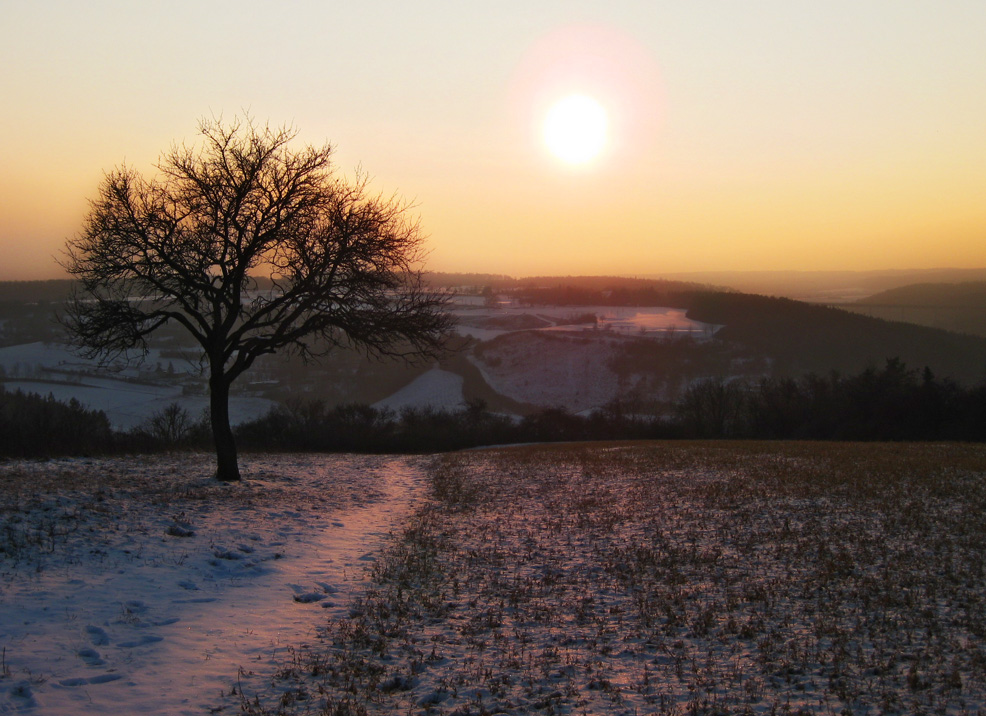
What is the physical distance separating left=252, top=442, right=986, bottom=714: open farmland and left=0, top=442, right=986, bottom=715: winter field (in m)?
0.04

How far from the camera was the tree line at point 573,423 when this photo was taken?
127 ft

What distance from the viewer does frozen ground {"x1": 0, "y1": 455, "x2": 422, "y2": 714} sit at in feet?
19.7

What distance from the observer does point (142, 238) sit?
15.9 meters

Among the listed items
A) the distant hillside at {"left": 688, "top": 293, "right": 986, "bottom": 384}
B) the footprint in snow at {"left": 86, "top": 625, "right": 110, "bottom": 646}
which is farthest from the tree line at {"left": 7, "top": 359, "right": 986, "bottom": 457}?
the distant hillside at {"left": 688, "top": 293, "right": 986, "bottom": 384}

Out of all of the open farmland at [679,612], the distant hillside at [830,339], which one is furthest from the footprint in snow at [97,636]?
the distant hillside at [830,339]

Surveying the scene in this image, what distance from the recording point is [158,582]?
8.84 metres

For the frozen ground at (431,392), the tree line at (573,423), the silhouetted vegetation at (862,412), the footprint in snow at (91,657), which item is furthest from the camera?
the frozen ground at (431,392)

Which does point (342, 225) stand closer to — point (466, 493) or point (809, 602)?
point (466, 493)

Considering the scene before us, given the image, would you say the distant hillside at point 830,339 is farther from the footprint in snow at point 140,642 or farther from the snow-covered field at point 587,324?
the footprint in snow at point 140,642

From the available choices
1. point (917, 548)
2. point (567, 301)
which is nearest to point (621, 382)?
point (567, 301)

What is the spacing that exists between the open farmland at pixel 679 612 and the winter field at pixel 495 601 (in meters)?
0.04

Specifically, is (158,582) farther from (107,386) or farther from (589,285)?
(589,285)

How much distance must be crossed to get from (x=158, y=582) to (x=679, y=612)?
7.23m

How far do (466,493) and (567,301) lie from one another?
14989 centimetres
